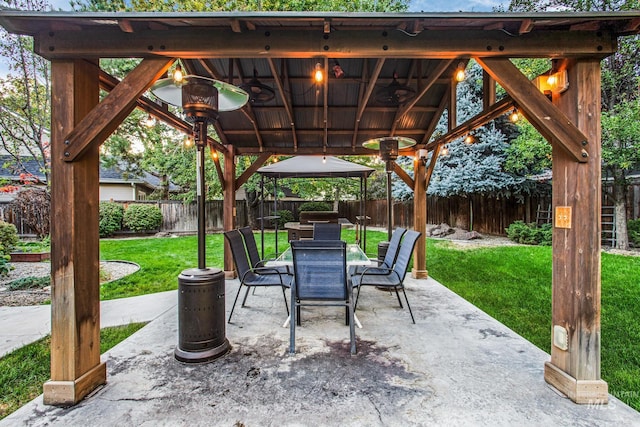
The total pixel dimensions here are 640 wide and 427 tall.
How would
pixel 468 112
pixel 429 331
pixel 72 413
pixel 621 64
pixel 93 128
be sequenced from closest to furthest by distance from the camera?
1. pixel 72 413
2. pixel 93 128
3. pixel 429 331
4. pixel 621 64
5. pixel 468 112

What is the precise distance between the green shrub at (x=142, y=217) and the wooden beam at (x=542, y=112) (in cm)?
1228

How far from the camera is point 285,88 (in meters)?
4.47

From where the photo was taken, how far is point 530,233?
9.09 m

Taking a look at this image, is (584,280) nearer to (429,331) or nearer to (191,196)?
(429,331)

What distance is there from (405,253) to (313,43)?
8.18ft

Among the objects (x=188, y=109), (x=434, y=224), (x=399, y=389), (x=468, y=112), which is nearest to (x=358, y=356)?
(x=399, y=389)

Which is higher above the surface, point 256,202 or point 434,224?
point 256,202

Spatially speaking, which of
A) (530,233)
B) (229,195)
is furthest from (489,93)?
(530,233)

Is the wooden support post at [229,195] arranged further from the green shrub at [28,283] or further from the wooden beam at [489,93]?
the wooden beam at [489,93]

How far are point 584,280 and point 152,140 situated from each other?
921 cm

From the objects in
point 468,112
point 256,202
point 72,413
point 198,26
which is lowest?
point 72,413

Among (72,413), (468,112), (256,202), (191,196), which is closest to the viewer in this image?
(72,413)

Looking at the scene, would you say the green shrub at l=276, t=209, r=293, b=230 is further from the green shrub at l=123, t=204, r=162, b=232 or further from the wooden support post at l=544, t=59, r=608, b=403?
the wooden support post at l=544, t=59, r=608, b=403

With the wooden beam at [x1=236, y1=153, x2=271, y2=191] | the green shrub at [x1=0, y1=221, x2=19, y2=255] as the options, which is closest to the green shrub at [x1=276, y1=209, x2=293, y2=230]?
the wooden beam at [x1=236, y1=153, x2=271, y2=191]
